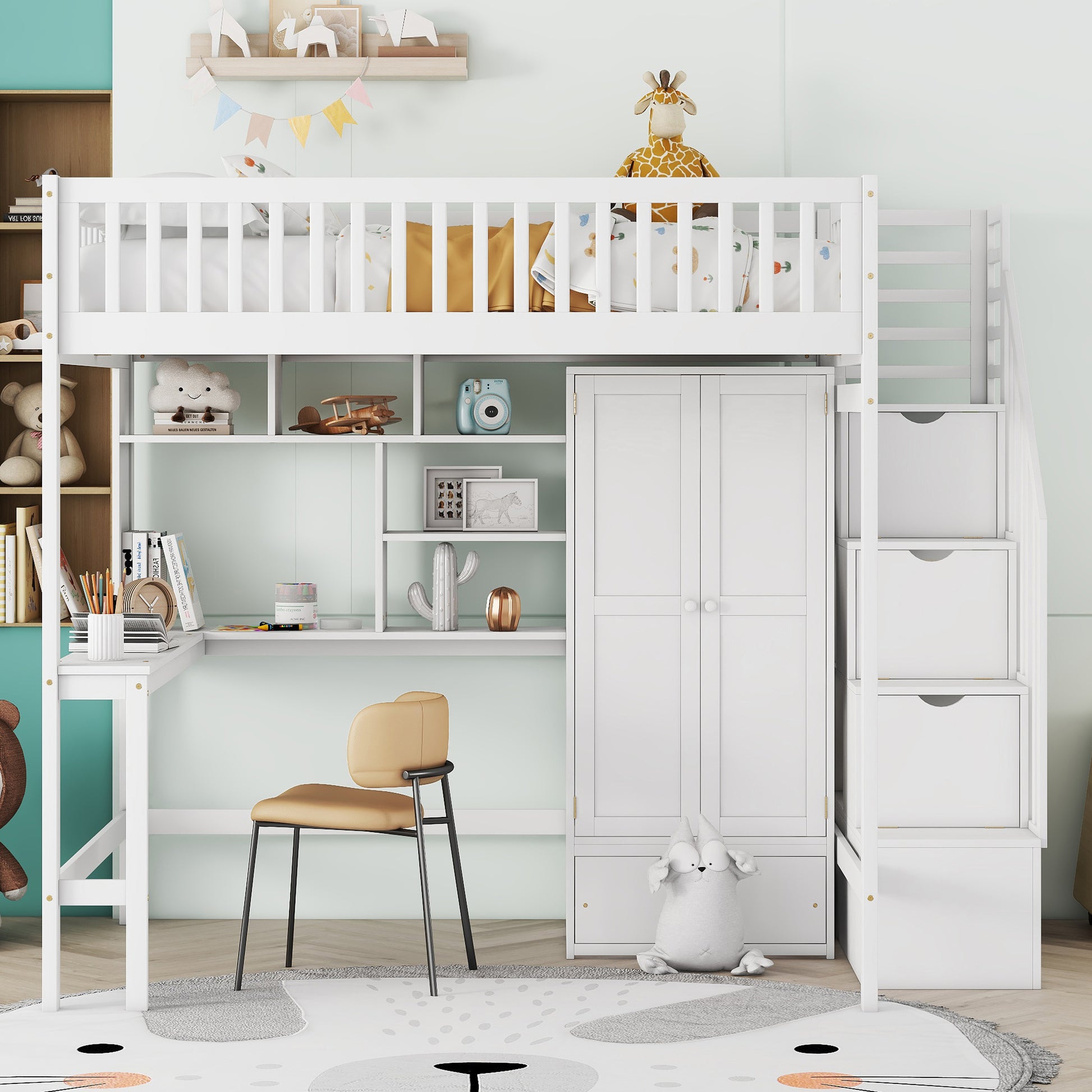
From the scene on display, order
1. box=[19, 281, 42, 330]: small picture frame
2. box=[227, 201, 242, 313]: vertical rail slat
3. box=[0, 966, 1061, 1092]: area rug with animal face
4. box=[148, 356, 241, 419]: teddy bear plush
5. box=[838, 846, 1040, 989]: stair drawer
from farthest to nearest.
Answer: box=[19, 281, 42, 330]: small picture frame, box=[148, 356, 241, 419]: teddy bear plush, box=[838, 846, 1040, 989]: stair drawer, box=[227, 201, 242, 313]: vertical rail slat, box=[0, 966, 1061, 1092]: area rug with animal face

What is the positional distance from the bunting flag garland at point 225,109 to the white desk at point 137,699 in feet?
5.12

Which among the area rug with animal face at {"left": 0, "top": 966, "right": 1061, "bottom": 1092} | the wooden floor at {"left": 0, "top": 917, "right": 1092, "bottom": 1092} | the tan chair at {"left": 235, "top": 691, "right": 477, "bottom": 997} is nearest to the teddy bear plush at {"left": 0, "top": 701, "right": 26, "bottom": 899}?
the wooden floor at {"left": 0, "top": 917, "right": 1092, "bottom": 1092}

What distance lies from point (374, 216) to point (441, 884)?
208 cm

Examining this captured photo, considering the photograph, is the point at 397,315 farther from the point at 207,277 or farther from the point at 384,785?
the point at 384,785

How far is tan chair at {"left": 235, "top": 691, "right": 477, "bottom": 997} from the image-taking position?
2.63 m

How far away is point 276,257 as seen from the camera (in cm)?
254

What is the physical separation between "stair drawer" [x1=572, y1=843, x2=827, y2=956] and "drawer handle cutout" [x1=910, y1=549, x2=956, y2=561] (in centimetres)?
88

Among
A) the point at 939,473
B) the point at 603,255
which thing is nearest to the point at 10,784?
the point at 603,255

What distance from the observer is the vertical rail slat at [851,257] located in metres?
2.57

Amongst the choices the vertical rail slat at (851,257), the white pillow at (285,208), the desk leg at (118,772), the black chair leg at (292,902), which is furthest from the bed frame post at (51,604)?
the vertical rail slat at (851,257)

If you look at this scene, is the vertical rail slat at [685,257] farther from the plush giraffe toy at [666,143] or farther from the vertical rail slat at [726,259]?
the plush giraffe toy at [666,143]

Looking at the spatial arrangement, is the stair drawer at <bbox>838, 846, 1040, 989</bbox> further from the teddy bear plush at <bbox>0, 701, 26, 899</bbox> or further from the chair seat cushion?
the teddy bear plush at <bbox>0, 701, 26, 899</bbox>

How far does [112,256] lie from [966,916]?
266 centimetres

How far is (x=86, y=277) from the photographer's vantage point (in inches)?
104
